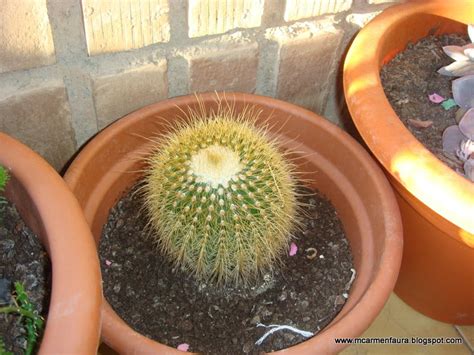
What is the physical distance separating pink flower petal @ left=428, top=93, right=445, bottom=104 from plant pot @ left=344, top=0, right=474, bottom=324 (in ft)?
0.37

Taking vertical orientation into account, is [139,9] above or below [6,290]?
above

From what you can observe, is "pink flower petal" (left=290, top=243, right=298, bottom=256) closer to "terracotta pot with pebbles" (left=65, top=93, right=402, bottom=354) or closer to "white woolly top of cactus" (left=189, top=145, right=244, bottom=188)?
"terracotta pot with pebbles" (left=65, top=93, right=402, bottom=354)

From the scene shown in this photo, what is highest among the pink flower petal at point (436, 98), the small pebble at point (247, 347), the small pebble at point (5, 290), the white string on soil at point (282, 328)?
the pink flower petal at point (436, 98)

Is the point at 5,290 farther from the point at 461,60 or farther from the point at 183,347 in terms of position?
the point at 461,60

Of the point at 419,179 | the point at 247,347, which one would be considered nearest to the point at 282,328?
the point at 247,347

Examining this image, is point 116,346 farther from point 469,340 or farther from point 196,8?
point 469,340

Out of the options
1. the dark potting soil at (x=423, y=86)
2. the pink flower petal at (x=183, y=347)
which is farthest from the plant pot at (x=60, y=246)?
the dark potting soil at (x=423, y=86)

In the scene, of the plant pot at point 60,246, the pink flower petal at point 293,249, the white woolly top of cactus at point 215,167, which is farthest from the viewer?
the pink flower petal at point 293,249

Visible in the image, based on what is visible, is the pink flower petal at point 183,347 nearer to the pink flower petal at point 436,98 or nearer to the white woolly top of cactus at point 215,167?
the white woolly top of cactus at point 215,167

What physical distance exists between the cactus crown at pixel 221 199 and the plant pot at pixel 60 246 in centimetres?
17

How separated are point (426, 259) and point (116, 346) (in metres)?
0.56

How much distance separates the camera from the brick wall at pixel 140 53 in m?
0.85

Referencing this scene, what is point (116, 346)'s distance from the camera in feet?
2.48

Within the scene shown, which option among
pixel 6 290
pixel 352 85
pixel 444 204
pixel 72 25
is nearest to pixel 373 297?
pixel 444 204
